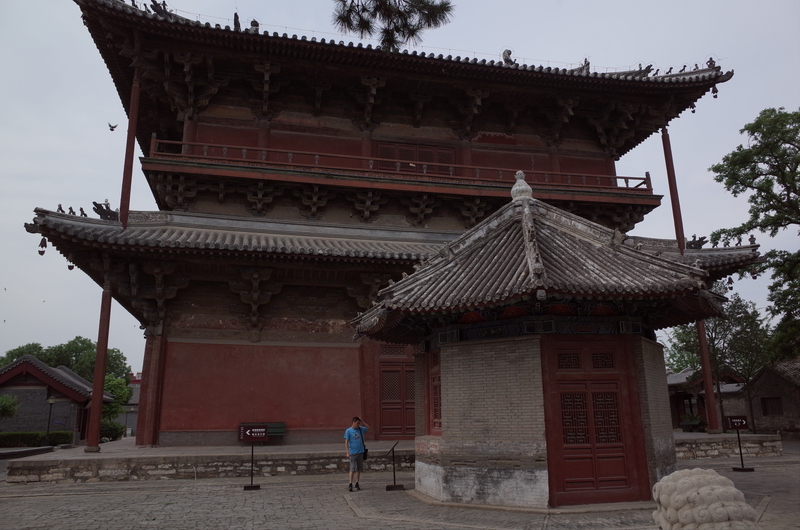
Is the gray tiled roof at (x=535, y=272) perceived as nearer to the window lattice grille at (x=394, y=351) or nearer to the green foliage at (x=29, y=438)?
the window lattice grille at (x=394, y=351)

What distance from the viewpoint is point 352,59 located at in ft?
53.2

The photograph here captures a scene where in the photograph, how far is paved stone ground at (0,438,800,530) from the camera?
795cm

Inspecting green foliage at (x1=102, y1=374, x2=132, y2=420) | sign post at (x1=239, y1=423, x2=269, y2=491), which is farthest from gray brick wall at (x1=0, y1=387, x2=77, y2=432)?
sign post at (x1=239, y1=423, x2=269, y2=491)

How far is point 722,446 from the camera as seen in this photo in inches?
622

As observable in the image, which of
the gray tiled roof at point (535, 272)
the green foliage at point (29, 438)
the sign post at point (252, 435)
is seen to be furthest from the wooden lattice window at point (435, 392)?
the green foliage at point (29, 438)

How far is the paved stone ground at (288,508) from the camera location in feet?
26.1

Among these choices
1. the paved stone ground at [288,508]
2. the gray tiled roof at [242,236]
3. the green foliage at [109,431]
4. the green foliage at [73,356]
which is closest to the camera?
the paved stone ground at [288,508]

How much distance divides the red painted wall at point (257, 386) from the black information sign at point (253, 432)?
0.36 meters

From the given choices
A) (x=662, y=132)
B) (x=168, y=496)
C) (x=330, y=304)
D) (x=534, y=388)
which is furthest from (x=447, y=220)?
(x=168, y=496)

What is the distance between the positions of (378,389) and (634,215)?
10259mm

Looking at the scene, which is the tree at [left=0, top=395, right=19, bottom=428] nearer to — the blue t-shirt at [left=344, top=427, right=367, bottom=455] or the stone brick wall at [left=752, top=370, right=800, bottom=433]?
the blue t-shirt at [left=344, top=427, right=367, bottom=455]

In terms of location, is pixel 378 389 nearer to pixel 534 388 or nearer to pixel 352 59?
pixel 534 388

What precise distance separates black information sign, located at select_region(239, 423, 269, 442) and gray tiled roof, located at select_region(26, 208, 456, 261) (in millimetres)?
4217

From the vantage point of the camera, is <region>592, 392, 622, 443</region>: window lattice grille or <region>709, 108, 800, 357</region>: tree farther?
<region>709, 108, 800, 357</region>: tree
